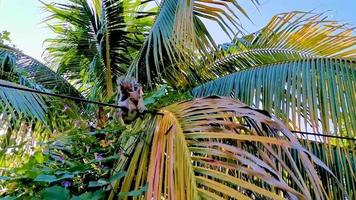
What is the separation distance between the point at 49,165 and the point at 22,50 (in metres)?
2.37

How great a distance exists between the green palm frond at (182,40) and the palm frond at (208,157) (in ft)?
2.74

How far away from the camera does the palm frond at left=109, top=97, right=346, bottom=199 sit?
34.2 inches

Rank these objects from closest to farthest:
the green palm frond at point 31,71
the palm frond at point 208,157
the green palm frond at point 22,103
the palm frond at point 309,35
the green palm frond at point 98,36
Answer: the palm frond at point 208,157 → the green palm frond at point 22,103 → the palm frond at point 309,35 → the green palm frond at point 31,71 → the green palm frond at point 98,36

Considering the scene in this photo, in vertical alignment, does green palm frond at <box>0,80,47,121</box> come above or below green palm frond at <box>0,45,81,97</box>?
below

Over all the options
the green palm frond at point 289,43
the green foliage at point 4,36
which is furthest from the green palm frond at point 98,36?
the green palm frond at point 289,43

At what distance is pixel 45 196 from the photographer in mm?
893

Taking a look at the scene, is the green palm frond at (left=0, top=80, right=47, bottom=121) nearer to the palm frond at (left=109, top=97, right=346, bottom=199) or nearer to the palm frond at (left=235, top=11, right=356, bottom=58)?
the palm frond at (left=109, top=97, right=346, bottom=199)

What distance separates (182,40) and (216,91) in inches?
26.5

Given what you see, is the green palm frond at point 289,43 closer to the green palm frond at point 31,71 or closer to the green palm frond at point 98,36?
the green palm frond at point 98,36

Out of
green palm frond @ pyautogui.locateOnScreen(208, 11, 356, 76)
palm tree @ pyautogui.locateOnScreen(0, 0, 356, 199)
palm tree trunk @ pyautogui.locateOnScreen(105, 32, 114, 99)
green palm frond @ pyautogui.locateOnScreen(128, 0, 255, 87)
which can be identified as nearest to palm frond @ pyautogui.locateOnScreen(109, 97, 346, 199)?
palm tree @ pyautogui.locateOnScreen(0, 0, 356, 199)

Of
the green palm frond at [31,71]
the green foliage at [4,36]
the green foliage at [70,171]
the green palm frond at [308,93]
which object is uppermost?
the green foliage at [4,36]

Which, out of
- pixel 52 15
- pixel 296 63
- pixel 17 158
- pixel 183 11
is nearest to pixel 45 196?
pixel 17 158

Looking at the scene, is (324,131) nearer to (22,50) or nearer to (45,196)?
(45,196)

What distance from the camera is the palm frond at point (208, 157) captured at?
2.85 feet
